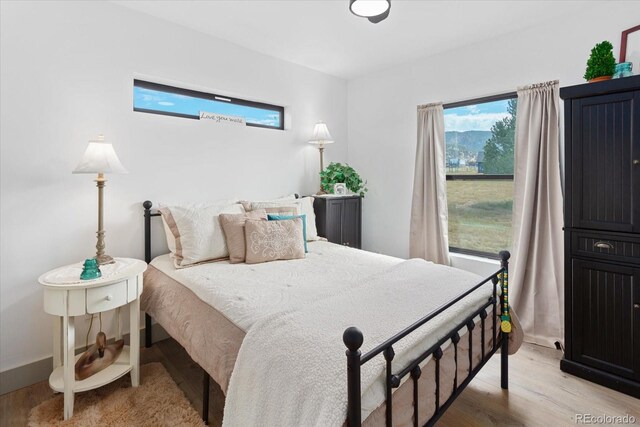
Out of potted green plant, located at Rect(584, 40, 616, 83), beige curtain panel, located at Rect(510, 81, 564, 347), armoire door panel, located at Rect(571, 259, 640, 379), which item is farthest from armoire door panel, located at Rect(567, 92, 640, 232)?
beige curtain panel, located at Rect(510, 81, 564, 347)

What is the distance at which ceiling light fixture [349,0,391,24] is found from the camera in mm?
1773

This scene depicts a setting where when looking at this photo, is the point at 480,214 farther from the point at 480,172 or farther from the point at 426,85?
the point at 426,85

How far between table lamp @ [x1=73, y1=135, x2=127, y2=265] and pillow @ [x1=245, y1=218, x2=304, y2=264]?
35.8 inches

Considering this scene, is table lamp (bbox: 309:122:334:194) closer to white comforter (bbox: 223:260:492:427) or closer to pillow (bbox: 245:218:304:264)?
pillow (bbox: 245:218:304:264)

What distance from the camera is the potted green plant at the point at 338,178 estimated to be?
143 inches

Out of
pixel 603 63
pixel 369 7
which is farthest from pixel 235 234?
pixel 603 63

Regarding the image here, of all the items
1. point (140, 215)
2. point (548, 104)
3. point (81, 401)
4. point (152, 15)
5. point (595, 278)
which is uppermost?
point (152, 15)

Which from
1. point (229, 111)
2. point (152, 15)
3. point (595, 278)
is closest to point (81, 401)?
point (229, 111)

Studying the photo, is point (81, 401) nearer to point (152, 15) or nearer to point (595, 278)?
point (152, 15)

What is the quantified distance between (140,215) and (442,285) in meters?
2.23

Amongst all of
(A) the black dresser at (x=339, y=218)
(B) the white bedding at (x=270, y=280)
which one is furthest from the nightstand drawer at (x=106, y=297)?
(A) the black dresser at (x=339, y=218)

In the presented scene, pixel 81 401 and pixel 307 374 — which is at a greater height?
pixel 307 374

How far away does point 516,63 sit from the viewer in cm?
286

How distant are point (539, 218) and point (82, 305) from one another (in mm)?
3218
